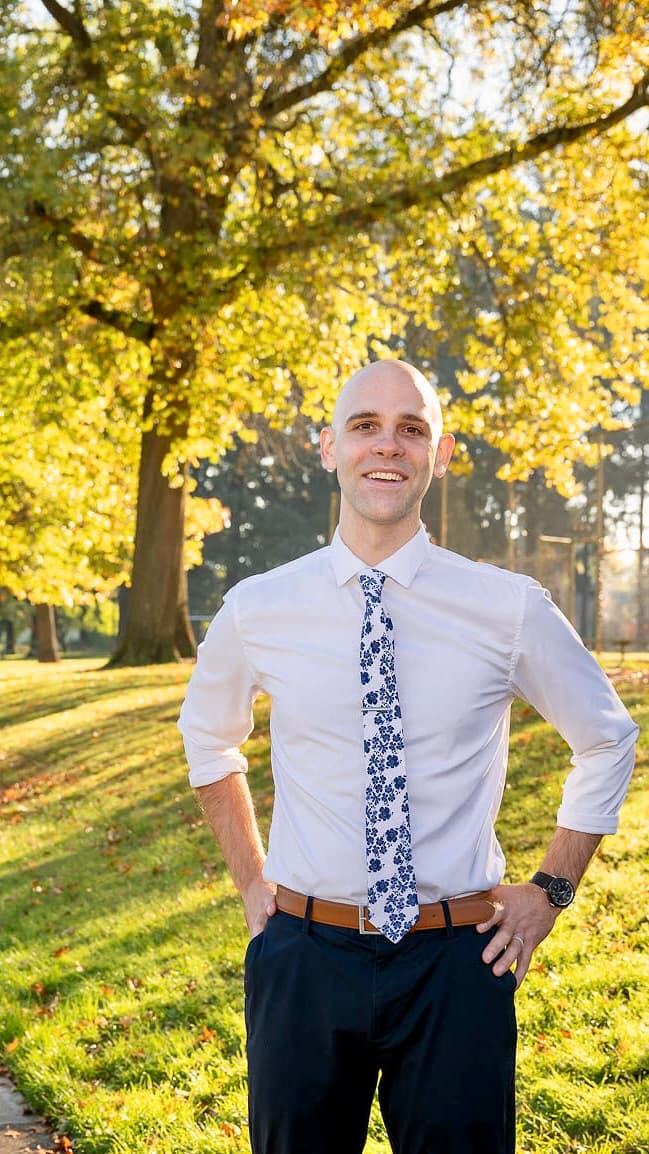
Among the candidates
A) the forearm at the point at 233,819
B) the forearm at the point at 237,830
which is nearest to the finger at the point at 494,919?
the forearm at the point at 237,830

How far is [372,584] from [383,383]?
1.64 feet

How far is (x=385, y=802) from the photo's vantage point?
301 centimetres

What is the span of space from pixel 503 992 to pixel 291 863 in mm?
573

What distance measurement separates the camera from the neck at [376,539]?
325 cm

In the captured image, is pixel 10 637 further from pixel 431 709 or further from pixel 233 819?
pixel 431 709

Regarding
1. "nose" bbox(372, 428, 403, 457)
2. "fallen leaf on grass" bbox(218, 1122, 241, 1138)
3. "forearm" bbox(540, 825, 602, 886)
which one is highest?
"nose" bbox(372, 428, 403, 457)

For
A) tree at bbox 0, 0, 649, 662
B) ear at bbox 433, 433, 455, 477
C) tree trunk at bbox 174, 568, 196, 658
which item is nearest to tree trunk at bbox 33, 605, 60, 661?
tree trunk at bbox 174, 568, 196, 658

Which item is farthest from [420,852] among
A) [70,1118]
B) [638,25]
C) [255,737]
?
[638,25]

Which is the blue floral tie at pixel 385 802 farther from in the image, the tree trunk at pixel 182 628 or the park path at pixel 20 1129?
the tree trunk at pixel 182 628

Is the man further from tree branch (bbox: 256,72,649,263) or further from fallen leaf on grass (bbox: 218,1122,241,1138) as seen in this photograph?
tree branch (bbox: 256,72,649,263)

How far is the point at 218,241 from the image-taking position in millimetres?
17578

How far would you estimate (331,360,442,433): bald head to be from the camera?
324 centimetres

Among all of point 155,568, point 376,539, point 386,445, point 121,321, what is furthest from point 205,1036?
point 155,568

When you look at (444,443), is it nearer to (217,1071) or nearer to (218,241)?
(217,1071)
